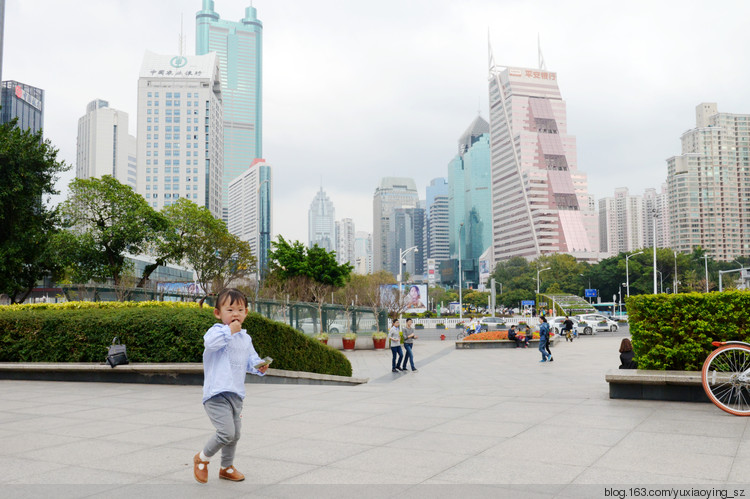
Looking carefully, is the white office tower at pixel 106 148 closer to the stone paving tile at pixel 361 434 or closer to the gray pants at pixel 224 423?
the stone paving tile at pixel 361 434

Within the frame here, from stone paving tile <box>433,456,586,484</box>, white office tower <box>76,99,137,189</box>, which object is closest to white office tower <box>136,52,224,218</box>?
white office tower <box>76,99,137,189</box>

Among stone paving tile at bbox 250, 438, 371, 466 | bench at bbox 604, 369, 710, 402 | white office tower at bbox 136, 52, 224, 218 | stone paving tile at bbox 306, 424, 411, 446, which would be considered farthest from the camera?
white office tower at bbox 136, 52, 224, 218

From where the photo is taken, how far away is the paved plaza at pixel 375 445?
13.9ft

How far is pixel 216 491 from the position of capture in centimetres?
414

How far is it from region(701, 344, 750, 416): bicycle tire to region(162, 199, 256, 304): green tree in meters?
41.5

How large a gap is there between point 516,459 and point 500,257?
191022mm

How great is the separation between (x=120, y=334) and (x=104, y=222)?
3184cm

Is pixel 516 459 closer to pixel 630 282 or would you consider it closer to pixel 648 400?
pixel 648 400

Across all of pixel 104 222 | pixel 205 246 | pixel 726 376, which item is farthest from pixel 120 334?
pixel 205 246

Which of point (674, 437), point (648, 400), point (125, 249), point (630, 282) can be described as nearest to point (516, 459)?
point (674, 437)

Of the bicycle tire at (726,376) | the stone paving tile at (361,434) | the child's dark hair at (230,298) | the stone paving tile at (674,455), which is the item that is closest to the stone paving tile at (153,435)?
the stone paving tile at (361,434)

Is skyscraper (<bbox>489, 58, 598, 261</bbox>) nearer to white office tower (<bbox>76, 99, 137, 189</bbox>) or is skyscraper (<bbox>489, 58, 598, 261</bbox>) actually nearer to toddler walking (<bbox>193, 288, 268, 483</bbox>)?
white office tower (<bbox>76, 99, 137, 189</bbox>)

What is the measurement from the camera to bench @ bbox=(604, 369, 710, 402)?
758cm

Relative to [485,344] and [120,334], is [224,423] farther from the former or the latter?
[485,344]
